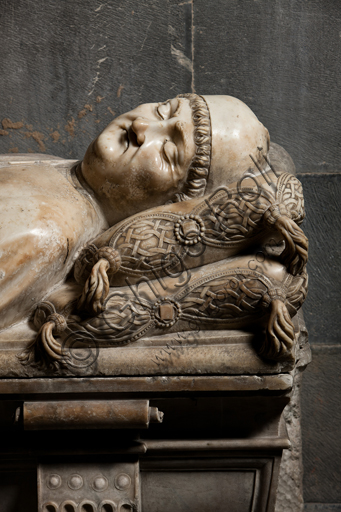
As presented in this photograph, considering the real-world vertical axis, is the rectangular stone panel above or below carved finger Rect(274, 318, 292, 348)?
below

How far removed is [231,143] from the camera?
202 cm

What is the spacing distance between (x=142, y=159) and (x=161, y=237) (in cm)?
30

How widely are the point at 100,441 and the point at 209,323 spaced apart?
21.0 inches

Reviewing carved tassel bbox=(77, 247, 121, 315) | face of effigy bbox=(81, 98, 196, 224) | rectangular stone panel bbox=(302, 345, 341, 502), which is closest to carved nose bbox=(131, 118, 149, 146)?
face of effigy bbox=(81, 98, 196, 224)

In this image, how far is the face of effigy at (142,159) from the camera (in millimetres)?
2010

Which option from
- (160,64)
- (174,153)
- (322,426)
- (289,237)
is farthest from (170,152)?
(322,426)

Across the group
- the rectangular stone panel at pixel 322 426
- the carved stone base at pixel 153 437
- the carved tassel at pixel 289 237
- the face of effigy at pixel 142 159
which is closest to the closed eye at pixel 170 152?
the face of effigy at pixel 142 159

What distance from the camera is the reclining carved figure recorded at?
183cm

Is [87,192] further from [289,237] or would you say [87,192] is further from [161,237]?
[289,237]

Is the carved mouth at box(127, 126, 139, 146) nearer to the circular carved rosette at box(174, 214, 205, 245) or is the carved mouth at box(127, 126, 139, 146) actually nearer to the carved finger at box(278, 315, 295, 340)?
the circular carved rosette at box(174, 214, 205, 245)

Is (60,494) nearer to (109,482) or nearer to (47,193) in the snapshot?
(109,482)

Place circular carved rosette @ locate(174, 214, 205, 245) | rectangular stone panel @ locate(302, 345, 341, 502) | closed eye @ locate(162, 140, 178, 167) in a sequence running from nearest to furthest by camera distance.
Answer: circular carved rosette @ locate(174, 214, 205, 245), closed eye @ locate(162, 140, 178, 167), rectangular stone panel @ locate(302, 345, 341, 502)

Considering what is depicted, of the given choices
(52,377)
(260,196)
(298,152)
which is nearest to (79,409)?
(52,377)

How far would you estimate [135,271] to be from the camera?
1.91 metres
